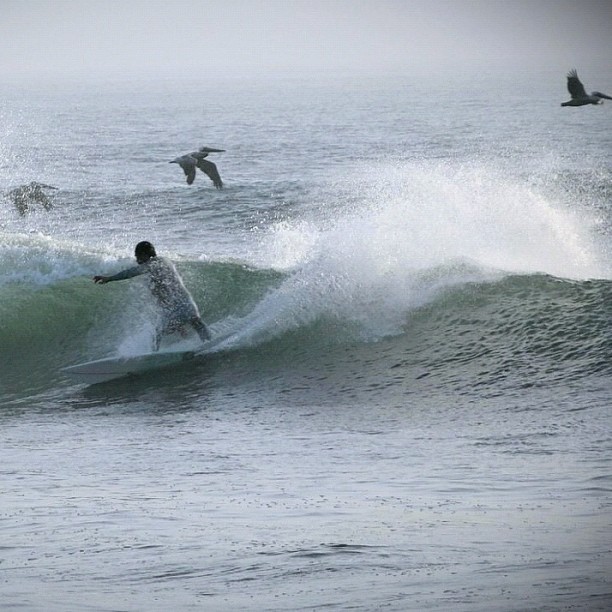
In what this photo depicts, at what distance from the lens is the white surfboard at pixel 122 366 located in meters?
12.6

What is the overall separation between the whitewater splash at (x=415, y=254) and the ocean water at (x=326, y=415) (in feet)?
0.11

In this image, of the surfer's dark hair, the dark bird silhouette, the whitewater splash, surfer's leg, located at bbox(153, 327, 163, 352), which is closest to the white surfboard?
surfer's leg, located at bbox(153, 327, 163, 352)

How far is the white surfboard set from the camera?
41.5 feet

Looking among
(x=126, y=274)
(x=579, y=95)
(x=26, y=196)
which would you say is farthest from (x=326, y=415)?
(x=26, y=196)

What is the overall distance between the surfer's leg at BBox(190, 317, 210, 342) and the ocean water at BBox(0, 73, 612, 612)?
11.1 inches

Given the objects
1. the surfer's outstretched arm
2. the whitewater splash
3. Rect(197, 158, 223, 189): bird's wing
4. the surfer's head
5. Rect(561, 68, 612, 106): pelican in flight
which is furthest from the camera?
Rect(561, 68, 612, 106): pelican in flight

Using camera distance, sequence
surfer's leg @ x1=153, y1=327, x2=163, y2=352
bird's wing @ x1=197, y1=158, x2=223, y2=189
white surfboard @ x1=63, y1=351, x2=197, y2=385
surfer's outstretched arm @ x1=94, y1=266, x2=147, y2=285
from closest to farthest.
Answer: surfer's outstretched arm @ x1=94, y1=266, x2=147, y2=285 < white surfboard @ x1=63, y1=351, x2=197, y2=385 < surfer's leg @ x1=153, y1=327, x2=163, y2=352 < bird's wing @ x1=197, y1=158, x2=223, y2=189

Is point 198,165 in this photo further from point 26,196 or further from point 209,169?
point 26,196

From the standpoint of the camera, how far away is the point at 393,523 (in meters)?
7.05

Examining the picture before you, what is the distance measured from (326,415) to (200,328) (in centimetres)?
248

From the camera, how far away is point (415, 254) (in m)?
15.0

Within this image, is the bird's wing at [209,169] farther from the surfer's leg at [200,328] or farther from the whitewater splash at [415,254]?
the surfer's leg at [200,328]

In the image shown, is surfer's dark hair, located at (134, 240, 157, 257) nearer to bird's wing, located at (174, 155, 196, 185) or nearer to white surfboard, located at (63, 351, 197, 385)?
white surfboard, located at (63, 351, 197, 385)

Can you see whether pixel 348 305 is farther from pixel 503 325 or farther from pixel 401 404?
pixel 401 404
